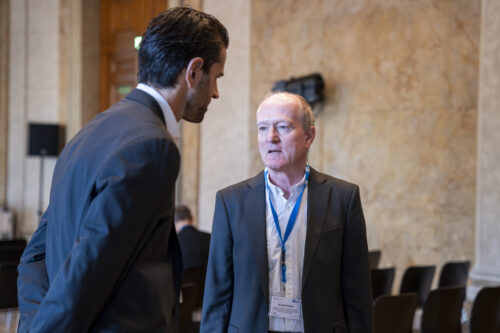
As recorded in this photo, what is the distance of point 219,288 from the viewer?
87.6 inches

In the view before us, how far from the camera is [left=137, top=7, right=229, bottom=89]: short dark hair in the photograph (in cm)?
146

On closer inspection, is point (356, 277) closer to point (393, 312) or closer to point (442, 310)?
point (393, 312)

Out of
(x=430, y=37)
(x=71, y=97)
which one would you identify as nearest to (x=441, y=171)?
(x=430, y=37)

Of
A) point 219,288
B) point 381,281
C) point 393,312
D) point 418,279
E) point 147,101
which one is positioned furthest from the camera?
point 418,279

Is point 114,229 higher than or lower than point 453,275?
higher

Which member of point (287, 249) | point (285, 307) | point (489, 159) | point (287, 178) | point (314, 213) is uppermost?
point (489, 159)

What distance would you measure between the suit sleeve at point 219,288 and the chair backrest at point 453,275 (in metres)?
3.06

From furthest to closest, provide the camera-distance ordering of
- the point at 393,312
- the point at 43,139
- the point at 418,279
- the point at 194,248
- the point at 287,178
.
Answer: the point at 43,139
the point at 194,248
the point at 418,279
the point at 393,312
the point at 287,178

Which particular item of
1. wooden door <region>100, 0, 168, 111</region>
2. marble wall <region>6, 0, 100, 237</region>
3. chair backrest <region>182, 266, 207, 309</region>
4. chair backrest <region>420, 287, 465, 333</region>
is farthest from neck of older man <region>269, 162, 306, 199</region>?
marble wall <region>6, 0, 100, 237</region>

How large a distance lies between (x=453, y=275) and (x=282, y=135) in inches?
123

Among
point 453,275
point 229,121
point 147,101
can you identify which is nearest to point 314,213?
point 147,101

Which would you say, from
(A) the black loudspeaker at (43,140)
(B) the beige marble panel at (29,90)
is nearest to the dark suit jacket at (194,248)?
(A) the black loudspeaker at (43,140)

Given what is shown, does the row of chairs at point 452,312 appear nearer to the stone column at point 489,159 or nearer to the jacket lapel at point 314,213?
the jacket lapel at point 314,213

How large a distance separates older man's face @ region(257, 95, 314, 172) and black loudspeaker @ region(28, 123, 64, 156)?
9153 millimetres
